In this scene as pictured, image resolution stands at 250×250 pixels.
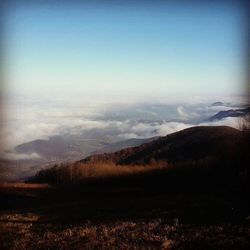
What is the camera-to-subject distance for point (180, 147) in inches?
3533

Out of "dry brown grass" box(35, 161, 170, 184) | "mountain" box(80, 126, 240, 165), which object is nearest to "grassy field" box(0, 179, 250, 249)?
"dry brown grass" box(35, 161, 170, 184)

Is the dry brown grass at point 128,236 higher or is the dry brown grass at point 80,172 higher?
the dry brown grass at point 128,236

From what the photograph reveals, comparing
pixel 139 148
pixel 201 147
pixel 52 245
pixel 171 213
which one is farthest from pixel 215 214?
pixel 139 148

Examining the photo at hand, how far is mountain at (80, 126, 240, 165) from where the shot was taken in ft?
254

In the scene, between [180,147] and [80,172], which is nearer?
[80,172]

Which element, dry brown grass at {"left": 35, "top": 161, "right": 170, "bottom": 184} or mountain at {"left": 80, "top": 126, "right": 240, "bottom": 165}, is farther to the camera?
mountain at {"left": 80, "top": 126, "right": 240, "bottom": 165}

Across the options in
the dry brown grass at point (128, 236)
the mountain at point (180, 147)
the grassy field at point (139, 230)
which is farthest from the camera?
the mountain at point (180, 147)

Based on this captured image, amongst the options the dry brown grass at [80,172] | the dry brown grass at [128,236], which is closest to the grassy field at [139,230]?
the dry brown grass at [128,236]

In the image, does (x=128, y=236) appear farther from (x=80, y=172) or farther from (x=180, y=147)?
(x=180, y=147)

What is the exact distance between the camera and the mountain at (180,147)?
77.4 m

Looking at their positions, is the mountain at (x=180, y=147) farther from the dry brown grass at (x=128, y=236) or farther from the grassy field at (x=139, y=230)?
the dry brown grass at (x=128, y=236)

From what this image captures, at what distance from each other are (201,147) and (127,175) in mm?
20961

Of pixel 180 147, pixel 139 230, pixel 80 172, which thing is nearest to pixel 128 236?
pixel 139 230

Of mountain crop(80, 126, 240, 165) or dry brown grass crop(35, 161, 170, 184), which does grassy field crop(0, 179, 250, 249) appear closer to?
dry brown grass crop(35, 161, 170, 184)
